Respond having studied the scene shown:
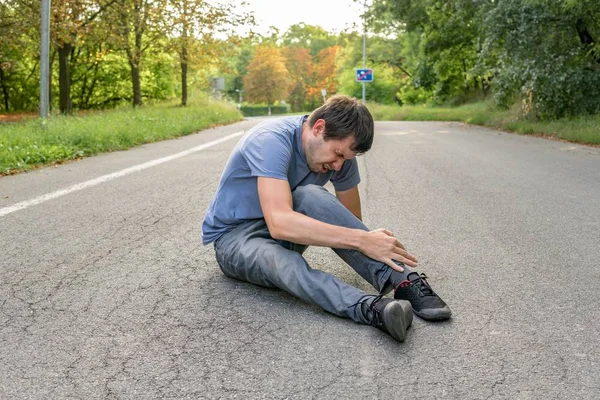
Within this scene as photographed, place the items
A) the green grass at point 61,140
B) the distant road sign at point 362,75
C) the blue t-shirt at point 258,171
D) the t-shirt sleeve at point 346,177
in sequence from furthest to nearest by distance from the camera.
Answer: the distant road sign at point 362,75, the green grass at point 61,140, the t-shirt sleeve at point 346,177, the blue t-shirt at point 258,171

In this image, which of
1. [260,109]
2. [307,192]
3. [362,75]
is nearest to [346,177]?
[307,192]

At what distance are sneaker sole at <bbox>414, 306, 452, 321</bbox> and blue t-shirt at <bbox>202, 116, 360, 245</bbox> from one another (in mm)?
896

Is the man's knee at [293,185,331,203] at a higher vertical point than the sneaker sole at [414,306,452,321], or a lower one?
higher

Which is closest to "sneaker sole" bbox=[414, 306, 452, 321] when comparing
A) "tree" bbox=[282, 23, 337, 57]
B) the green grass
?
the green grass

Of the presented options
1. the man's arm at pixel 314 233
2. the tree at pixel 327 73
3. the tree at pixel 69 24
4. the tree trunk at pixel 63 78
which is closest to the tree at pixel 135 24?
the tree at pixel 69 24

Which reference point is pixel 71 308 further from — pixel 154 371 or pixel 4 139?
pixel 4 139

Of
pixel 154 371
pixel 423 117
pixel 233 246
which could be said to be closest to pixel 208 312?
pixel 233 246

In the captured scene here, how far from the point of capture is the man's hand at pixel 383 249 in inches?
129

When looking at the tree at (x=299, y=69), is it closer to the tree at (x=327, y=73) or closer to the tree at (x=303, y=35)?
the tree at (x=327, y=73)

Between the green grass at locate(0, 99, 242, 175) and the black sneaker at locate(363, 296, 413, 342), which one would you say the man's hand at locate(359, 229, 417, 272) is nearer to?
the black sneaker at locate(363, 296, 413, 342)

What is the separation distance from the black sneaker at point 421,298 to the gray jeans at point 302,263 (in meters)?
0.07

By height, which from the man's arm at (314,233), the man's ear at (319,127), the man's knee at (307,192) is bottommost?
the man's arm at (314,233)

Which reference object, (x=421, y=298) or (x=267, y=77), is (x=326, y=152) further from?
(x=267, y=77)

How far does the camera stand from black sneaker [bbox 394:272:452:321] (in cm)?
314
